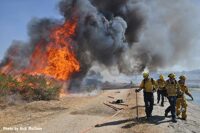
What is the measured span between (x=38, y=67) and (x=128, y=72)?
85.4ft

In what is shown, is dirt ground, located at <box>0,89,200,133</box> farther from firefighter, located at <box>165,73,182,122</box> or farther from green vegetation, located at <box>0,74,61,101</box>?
green vegetation, located at <box>0,74,61,101</box>

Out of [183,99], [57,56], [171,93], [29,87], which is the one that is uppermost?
[57,56]

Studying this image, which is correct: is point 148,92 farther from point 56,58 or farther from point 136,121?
point 56,58

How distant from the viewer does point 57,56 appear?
37.6 metres

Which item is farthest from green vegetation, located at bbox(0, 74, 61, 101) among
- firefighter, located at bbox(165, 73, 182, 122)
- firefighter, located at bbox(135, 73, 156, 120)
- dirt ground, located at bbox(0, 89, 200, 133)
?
firefighter, located at bbox(165, 73, 182, 122)

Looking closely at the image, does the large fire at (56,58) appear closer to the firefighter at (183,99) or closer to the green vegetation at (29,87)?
the green vegetation at (29,87)

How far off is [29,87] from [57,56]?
980 cm

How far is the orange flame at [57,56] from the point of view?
36.5 m

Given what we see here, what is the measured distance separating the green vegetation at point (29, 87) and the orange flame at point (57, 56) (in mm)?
5408

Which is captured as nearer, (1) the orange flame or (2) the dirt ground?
(2) the dirt ground

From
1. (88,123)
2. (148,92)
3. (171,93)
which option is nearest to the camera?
(88,123)

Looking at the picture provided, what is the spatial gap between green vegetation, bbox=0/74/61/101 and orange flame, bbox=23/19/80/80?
17.7 feet

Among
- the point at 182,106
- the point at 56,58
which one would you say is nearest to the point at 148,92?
the point at 182,106

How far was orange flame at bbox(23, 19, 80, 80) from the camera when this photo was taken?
36.5m
